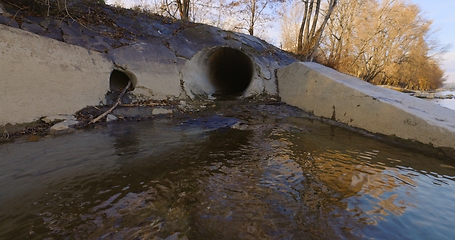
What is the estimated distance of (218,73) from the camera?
10.9 meters

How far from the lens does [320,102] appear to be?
647 cm

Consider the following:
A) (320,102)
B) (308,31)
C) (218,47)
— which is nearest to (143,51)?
(218,47)

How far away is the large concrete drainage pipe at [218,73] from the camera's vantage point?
26.7 ft

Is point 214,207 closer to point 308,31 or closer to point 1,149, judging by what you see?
point 1,149

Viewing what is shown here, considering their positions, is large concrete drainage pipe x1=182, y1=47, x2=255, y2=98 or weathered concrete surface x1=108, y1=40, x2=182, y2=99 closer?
A: weathered concrete surface x1=108, y1=40, x2=182, y2=99

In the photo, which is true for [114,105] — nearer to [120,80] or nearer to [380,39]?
[120,80]

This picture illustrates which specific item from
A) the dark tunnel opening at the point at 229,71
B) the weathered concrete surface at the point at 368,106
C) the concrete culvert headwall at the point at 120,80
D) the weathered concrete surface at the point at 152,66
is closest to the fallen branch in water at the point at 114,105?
the concrete culvert headwall at the point at 120,80

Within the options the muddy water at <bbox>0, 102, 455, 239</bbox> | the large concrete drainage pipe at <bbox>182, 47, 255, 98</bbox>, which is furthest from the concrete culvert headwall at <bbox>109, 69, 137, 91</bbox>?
the muddy water at <bbox>0, 102, 455, 239</bbox>

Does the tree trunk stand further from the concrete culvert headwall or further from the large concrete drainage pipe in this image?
the concrete culvert headwall

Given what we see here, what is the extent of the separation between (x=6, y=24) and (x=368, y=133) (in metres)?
8.06

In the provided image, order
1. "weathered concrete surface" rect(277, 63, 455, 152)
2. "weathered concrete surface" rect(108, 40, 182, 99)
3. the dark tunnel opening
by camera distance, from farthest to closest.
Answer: the dark tunnel opening, "weathered concrete surface" rect(108, 40, 182, 99), "weathered concrete surface" rect(277, 63, 455, 152)

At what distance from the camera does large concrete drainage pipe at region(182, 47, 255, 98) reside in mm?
8141

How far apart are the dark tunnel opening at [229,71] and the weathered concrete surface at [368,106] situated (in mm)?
2791

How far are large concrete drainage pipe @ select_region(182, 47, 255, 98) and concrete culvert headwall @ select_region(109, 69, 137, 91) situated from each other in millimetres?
1653
